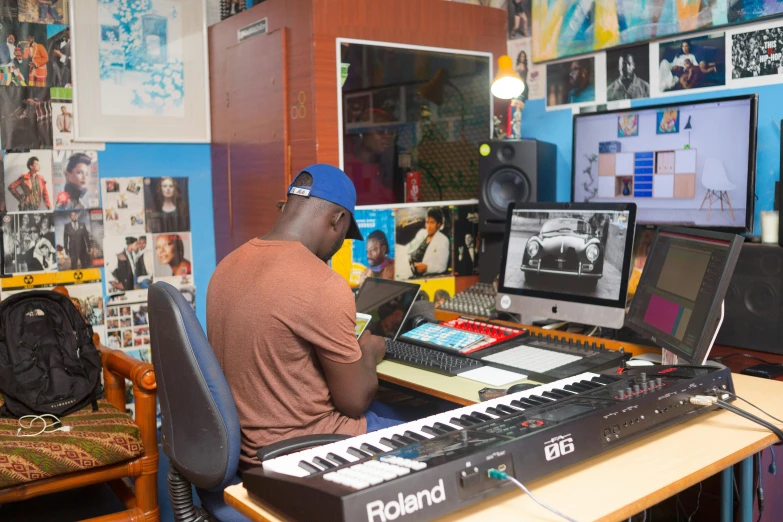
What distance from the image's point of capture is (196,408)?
1.68 m

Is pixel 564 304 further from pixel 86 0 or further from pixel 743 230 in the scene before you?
pixel 86 0

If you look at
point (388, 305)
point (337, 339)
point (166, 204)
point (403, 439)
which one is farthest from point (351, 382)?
point (166, 204)

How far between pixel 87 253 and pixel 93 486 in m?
1.06

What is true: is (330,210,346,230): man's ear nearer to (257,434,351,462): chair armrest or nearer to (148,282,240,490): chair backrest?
(148,282,240,490): chair backrest

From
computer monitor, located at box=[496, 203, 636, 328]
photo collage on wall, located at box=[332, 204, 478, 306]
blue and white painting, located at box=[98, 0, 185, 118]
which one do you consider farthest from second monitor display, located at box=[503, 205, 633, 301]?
blue and white painting, located at box=[98, 0, 185, 118]

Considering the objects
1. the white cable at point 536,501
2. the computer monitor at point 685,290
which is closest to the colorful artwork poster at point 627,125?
the computer monitor at point 685,290

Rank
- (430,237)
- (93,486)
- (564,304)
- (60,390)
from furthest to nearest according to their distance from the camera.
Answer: (430,237) → (93,486) → (60,390) → (564,304)

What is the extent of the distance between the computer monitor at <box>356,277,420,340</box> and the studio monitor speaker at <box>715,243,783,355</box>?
3.35 feet

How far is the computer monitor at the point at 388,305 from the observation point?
257 cm

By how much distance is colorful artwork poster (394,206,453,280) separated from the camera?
10.9 feet

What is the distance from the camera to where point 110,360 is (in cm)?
289

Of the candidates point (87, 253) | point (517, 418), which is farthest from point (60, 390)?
point (517, 418)

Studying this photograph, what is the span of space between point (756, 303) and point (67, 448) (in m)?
2.25

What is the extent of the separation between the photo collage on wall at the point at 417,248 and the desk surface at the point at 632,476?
1.71m
